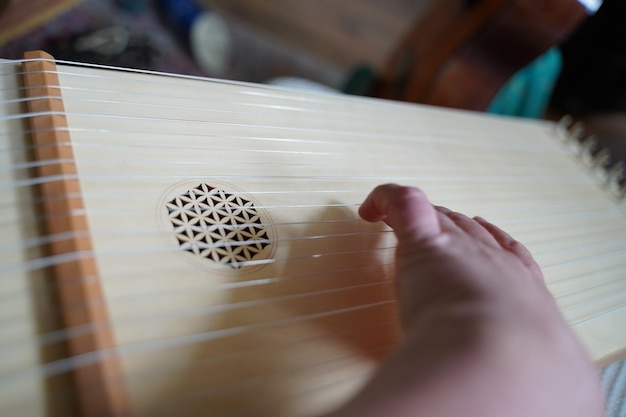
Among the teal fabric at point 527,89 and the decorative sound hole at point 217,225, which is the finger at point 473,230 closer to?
the decorative sound hole at point 217,225

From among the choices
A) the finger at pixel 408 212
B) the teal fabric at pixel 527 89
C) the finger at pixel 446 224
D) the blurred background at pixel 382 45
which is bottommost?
the finger at pixel 446 224

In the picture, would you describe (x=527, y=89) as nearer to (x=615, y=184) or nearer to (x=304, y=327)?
(x=615, y=184)

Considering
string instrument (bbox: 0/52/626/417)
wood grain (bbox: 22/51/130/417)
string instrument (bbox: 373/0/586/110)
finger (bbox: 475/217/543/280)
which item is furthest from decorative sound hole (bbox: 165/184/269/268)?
string instrument (bbox: 373/0/586/110)

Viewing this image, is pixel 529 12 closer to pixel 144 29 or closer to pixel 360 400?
pixel 360 400

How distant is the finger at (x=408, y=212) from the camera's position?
56cm

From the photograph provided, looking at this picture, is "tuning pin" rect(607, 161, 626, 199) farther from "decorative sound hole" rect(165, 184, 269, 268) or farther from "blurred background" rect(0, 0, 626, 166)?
"decorative sound hole" rect(165, 184, 269, 268)

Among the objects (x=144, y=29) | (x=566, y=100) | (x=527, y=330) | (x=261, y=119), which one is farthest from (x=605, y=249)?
(x=144, y=29)

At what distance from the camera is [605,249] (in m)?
0.94

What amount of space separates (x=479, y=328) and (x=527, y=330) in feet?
0.19

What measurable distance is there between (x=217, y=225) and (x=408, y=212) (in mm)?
259

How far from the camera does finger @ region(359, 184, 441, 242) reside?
0.56 meters

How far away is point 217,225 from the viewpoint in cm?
60

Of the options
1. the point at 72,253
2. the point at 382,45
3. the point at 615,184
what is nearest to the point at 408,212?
the point at 72,253

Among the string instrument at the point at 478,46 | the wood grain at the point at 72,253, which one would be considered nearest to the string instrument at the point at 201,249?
the wood grain at the point at 72,253
